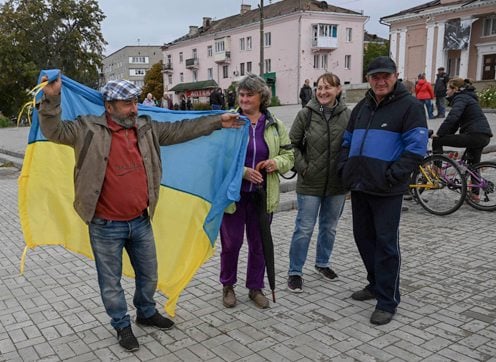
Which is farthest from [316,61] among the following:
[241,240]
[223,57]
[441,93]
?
[241,240]

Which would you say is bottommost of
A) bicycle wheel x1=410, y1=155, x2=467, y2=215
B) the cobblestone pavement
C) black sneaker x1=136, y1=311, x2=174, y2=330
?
the cobblestone pavement

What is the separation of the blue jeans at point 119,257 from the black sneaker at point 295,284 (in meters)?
1.42

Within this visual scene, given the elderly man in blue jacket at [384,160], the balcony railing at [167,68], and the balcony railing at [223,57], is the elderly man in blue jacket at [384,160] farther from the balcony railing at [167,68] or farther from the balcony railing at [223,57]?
the balcony railing at [167,68]

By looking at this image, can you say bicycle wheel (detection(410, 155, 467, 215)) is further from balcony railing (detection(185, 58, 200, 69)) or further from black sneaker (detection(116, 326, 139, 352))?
balcony railing (detection(185, 58, 200, 69))

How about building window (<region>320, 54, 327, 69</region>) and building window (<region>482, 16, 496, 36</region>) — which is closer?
building window (<region>482, 16, 496, 36</region>)

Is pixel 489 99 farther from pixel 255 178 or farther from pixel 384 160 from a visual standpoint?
pixel 255 178

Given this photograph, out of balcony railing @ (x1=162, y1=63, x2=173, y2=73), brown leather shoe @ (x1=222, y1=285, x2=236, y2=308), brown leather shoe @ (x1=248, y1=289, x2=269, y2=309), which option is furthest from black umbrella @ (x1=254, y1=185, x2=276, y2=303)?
balcony railing @ (x1=162, y1=63, x2=173, y2=73)

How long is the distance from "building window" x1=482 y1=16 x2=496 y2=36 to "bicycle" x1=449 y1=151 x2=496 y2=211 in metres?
38.7

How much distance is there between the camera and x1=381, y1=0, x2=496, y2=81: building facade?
131 ft

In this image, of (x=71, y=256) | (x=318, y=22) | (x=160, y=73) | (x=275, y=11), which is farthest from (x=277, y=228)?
(x=160, y=73)

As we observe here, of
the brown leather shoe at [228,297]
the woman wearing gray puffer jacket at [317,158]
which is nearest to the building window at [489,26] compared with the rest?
the woman wearing gray puffer jacket at [317,158]

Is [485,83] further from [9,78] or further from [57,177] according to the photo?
[9,78]

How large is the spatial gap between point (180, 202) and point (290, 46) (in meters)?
47.3

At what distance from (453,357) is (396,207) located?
3.87ft
